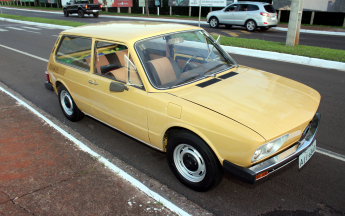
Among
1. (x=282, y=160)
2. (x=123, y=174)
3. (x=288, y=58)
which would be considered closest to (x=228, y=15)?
(x=288, y=58)

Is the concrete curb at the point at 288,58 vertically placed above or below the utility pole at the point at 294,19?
below

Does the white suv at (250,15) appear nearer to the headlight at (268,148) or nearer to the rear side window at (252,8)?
the rear side window at (252,8)

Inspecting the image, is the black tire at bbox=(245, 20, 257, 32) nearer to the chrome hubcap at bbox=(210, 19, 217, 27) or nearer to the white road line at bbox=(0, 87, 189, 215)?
the chrome hubcap at bbox=(210, 19, 217, 27)

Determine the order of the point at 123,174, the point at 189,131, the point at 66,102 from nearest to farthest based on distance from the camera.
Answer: the point at 189,131, the point at 123,174, the point at 66,102

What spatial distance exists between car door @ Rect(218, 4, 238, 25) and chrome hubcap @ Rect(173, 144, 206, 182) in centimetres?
1719

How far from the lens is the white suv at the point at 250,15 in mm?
17094

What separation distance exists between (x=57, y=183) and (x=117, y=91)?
4.35 ft

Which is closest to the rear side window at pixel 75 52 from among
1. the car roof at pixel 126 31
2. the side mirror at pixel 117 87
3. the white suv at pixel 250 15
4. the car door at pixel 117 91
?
the car roof at pixel 126 31

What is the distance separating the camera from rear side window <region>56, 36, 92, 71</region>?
4121 millimetres

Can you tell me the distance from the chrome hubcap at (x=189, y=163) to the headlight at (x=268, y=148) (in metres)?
0.57

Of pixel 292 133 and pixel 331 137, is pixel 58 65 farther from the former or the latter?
pixel 331 137

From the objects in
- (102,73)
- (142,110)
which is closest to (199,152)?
(142,110)

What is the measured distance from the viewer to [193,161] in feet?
9.70

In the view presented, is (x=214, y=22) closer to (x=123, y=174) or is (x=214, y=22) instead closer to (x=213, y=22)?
(x=213, y=22)
